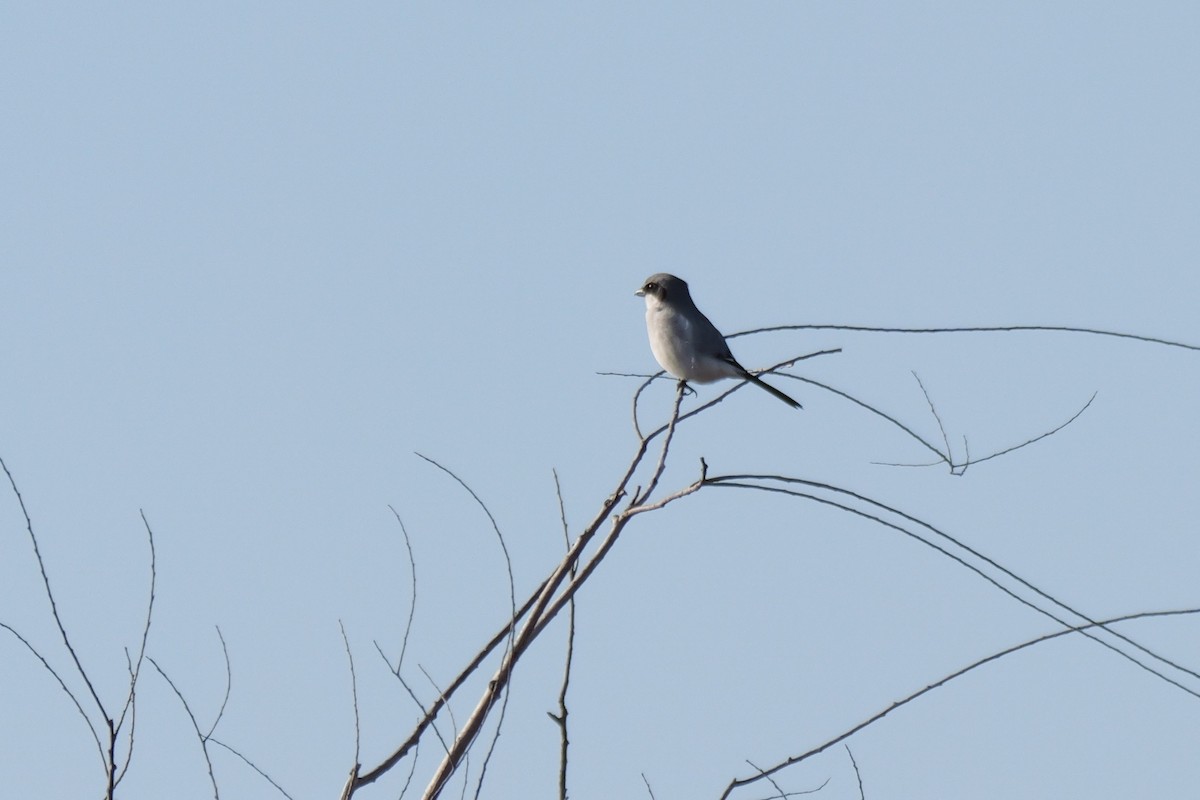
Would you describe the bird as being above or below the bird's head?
below

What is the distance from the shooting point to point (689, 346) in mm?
7641

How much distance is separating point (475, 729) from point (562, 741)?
18cm

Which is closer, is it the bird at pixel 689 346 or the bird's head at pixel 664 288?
the bird at pixel 689 346

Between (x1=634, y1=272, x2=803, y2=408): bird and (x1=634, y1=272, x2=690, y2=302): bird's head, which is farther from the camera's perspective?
(x1=634, y1=272, x2=690, y2=302): bird's head

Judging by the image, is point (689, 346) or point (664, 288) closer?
point (689, 346)

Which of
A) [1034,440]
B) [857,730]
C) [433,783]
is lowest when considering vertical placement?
[433,783]

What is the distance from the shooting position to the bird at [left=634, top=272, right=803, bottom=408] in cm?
761

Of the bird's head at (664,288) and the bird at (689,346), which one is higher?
the bird's head at (664,288)

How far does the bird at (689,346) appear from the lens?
7.61 metres

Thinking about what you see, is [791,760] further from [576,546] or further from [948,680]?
[576,546]

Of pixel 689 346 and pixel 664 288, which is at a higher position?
pixel 664 288

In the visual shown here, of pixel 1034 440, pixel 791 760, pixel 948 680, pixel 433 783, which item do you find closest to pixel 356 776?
pixel 433 783

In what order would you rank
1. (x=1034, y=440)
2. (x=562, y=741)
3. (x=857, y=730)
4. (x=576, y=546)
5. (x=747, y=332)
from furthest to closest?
(x=1034, y=440)
(x=747, y=332)
(x=576, y=546)
(x=562, y=741)
(x=857, y=730)

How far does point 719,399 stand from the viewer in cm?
400
